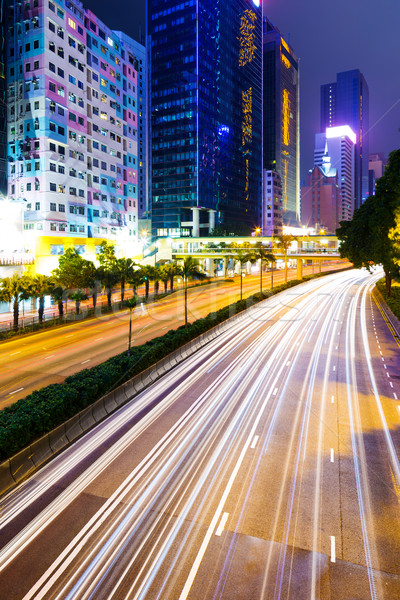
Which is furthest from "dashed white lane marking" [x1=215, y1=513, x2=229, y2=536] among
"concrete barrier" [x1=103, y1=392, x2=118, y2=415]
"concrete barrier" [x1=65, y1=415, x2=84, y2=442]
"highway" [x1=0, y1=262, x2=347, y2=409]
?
"highway" [x1=0, y1=262, x2=347, y2=409]

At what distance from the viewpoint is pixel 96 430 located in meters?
20.1

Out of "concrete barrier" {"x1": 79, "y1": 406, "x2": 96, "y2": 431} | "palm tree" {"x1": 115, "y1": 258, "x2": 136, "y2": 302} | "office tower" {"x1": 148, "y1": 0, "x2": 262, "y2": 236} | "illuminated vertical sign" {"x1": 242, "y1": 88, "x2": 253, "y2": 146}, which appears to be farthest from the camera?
"illuminated vertical sign" {"x1": 242, "y1": 88, "x2": 253, "y2": 146}

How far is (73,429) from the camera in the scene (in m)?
19.2

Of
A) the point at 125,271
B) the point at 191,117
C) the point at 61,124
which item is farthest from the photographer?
the point at 191,117

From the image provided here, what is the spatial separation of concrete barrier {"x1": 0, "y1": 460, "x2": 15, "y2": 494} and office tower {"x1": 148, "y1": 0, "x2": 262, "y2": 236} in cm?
13907

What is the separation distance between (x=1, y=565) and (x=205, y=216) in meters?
154

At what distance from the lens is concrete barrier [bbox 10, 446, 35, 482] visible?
15409 mm

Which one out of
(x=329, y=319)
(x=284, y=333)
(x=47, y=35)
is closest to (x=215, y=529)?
(x=284, y=333)

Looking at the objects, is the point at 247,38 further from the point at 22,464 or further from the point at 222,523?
the point at 222,523

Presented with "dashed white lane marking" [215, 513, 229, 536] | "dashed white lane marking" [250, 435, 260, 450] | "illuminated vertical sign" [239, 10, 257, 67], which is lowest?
"dashed white lane marking" [215, 513, 229, 536]

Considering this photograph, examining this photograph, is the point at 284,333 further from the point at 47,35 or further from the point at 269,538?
the point at 47,35

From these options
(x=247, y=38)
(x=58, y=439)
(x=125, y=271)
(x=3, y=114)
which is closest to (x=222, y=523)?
(x=58, y=439)

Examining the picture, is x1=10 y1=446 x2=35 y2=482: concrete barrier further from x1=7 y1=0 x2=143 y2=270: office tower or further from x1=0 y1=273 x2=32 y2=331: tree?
x1=7 y1=0 x2=143 y2=270: office tower

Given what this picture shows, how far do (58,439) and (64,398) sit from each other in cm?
195
